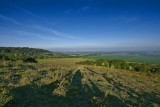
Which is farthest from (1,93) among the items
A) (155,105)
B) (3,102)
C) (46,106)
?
(155,105)

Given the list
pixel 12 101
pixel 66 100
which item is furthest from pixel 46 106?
pixel 12 101

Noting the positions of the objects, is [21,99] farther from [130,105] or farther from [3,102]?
[130,105]

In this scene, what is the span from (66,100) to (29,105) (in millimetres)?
2065

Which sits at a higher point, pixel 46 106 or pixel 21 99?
pixel 21 99

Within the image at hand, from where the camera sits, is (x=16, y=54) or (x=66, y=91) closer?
(x=66, y=91)

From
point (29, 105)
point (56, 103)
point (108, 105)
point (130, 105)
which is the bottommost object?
point (130, 105)

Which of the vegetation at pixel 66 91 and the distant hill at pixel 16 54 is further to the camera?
the distant hill at pixel 16 54

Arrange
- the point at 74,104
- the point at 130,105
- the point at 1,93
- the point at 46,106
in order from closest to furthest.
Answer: the point at 46,106 → the point at 1,93 → the point at 74,104 → the point at 130,105

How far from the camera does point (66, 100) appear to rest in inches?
206

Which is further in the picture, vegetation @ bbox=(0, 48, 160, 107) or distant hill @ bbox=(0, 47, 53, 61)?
distant hill @ bbox=(0, 47, 53, 61)

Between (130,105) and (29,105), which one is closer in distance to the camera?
(29,105)

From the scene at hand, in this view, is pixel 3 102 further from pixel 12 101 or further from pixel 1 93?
pixel 1 93

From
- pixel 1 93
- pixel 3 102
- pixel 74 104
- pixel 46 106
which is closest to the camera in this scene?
pixel 3 102

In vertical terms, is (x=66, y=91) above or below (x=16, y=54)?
below
